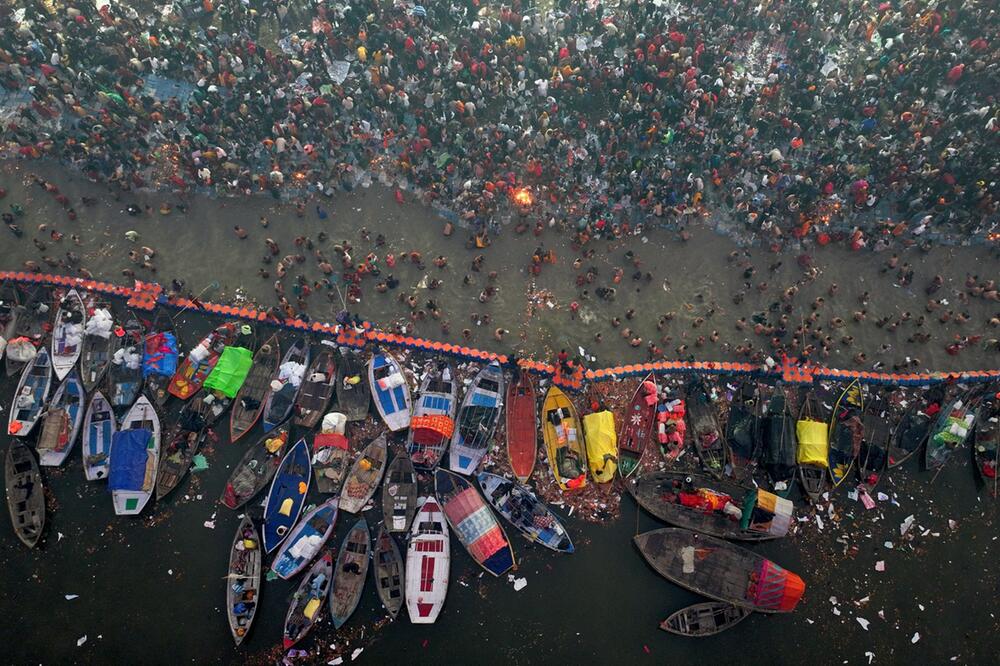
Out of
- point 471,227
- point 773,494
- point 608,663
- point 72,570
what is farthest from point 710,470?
point 72,570

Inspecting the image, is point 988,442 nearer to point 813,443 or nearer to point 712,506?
point 813,443

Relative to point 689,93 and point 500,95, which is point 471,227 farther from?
point 689,93

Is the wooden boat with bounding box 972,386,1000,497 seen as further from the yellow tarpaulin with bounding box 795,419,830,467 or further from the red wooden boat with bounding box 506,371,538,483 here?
the red wooden boat with bounding box 506,371,538,483

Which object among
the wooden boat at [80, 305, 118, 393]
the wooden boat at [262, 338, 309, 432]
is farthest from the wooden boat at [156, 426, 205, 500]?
the wooden boat at [80, 305, 118, 393]

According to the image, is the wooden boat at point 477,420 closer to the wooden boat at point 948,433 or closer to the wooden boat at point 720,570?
the wooden boat at point 720,570

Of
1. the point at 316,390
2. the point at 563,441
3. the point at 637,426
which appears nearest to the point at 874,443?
the point at 637,426

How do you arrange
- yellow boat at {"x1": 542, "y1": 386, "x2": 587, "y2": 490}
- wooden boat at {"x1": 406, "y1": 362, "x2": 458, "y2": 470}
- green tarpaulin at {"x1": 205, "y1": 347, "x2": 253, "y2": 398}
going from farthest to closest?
green tarpaulin at {"x1": 205, "y1": 347, "x2": 253, "y2": 398}, wooden boat at {"x1": 406, "y1": 362, "x2": 458, "y2": 470}, yellow boat at {"x1": 542, "y1": 386, "x2": 587, "y2": 490}

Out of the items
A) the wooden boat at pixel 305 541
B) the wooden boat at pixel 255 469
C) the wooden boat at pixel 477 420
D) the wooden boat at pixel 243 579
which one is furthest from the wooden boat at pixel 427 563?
the wooden boat at pixel 255 469
